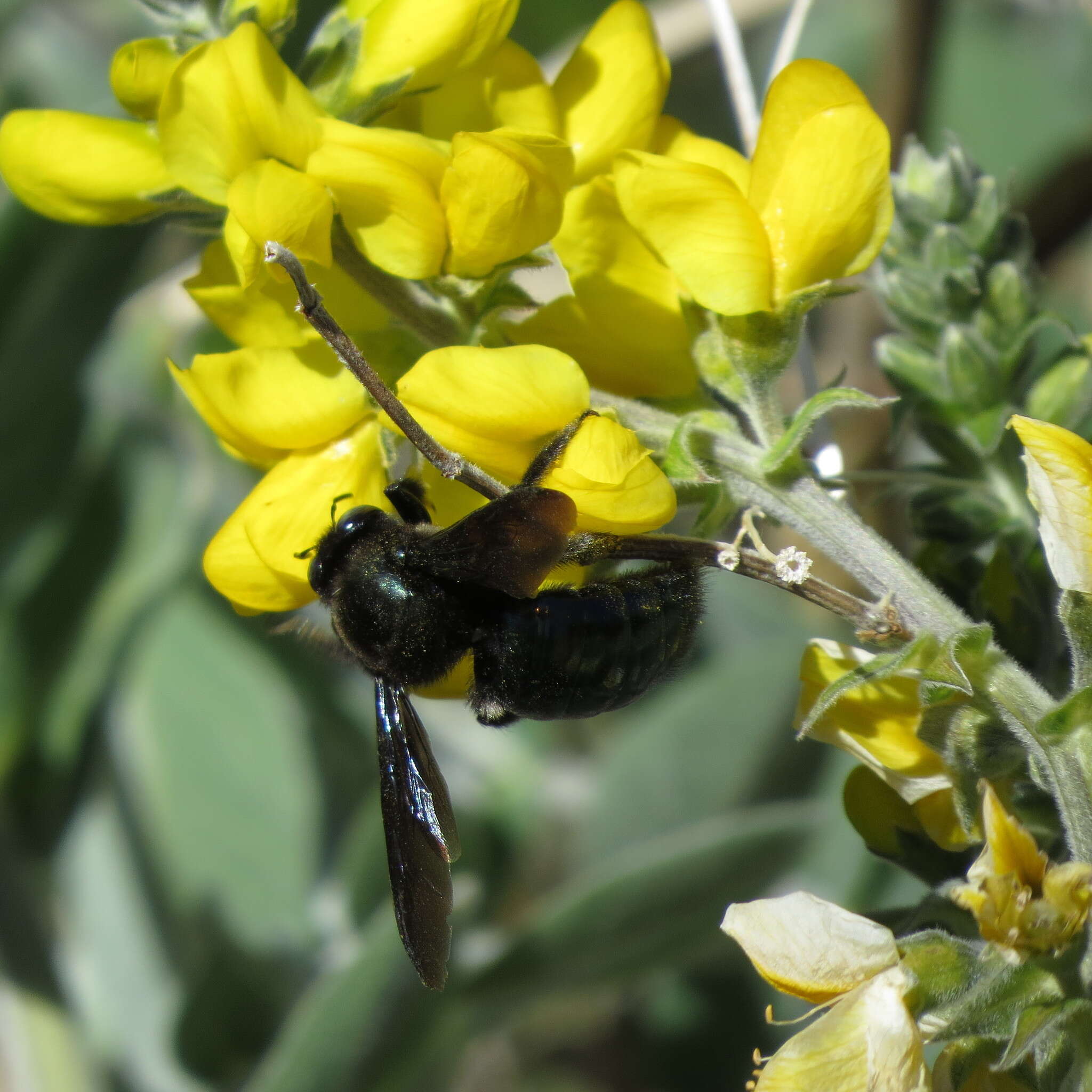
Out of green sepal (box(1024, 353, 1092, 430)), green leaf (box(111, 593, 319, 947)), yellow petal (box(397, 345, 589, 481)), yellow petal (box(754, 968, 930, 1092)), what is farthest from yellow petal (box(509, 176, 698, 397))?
green leaf (box(111, 593, 319, 947))

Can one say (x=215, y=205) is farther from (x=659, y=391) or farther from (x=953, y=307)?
(x=953, y=307)

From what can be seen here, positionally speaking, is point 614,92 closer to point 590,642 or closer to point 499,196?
point 499,196

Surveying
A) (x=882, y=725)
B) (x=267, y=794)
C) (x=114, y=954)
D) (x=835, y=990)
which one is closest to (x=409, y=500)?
(x=882, y=725)

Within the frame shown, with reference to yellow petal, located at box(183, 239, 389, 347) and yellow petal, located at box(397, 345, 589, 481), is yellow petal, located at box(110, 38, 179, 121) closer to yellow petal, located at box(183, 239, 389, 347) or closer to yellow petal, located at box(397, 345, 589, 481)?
yellow petal, located at box(183, 239, 389, 347)

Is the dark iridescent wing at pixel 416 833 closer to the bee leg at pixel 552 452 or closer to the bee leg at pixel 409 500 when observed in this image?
the bee leg at pixel 409 500

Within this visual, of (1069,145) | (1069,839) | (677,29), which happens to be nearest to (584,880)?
(1069,839)

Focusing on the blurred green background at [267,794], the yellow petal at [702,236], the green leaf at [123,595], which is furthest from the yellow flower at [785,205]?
the green leaf at [123,595]

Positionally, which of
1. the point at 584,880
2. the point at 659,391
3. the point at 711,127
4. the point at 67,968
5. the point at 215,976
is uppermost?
the point at 659,391
